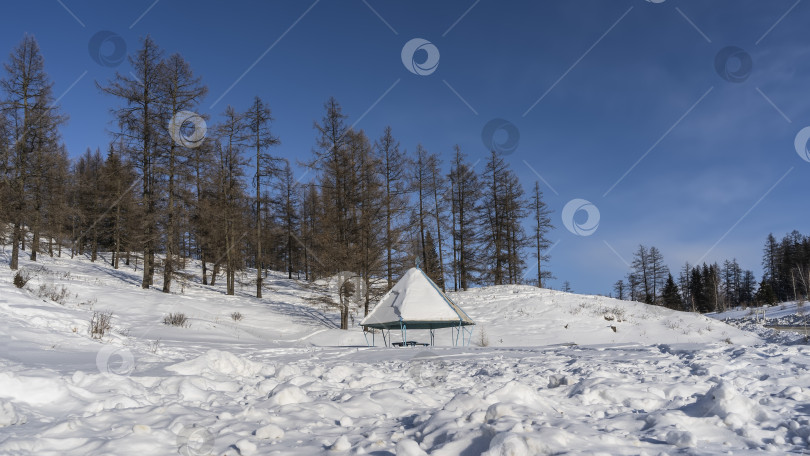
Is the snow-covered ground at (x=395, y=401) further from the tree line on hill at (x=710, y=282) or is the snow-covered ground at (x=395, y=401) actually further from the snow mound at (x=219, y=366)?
the tree line on hill at (x=710, y=282)

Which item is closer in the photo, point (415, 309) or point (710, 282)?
point (415, 309)

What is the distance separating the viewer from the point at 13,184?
21.0 meters

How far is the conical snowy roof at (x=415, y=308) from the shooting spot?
1553 centimetres

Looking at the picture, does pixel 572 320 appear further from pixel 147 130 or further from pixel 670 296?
pixel 670 296

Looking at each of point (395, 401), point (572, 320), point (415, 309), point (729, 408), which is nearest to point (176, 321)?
point (415, 309)

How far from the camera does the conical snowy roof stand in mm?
15531

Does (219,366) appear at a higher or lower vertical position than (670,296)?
lower

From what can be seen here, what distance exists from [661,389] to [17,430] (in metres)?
5.35

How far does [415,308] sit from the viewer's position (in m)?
15.6

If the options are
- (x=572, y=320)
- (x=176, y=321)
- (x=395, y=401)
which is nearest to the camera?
(x=395, y=401)

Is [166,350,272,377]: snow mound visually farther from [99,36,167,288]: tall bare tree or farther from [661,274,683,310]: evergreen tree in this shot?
[661,274,683,310]: evergreen tree

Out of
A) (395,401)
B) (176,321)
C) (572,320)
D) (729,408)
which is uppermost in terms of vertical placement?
(572,320)

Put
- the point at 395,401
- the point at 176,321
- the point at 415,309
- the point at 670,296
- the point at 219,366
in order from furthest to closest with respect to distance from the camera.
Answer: the point at 670,296
the point at 415,309
the point at 176,321
the point at 219,366
the point at 395,401

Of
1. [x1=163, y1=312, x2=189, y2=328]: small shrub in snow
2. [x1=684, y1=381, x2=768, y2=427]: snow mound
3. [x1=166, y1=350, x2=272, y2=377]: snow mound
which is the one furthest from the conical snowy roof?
[x1=684, y1=381, x2=768, y2=427]: snow mound
